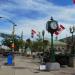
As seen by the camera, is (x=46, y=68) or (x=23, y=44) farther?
(x=23, y=44)

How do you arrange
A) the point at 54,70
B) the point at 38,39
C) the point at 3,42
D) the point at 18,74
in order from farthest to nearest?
1. the point at 3,42
2. the point at 38,39
3. the point at 54,70
4. the point at 18,74

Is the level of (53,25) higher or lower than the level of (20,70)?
higher

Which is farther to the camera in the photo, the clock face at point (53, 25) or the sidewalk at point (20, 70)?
the clock face at point (53, 25)

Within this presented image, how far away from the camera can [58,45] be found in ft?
394

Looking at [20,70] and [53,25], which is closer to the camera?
[20,70]

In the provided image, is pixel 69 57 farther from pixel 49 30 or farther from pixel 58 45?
pixel 58 45

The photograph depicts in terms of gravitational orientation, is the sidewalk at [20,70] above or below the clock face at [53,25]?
below

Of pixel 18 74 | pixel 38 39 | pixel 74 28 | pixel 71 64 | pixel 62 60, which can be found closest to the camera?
pixel 18 74

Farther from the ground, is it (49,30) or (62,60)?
(49,30)

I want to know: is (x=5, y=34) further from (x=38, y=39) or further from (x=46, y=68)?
(x=46, y=68)

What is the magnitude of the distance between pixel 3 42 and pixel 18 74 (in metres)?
129

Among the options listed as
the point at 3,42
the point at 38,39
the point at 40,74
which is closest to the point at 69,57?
the point at 40,74

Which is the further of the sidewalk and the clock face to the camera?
the clock face

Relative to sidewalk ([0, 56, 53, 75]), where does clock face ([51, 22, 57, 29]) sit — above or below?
above
